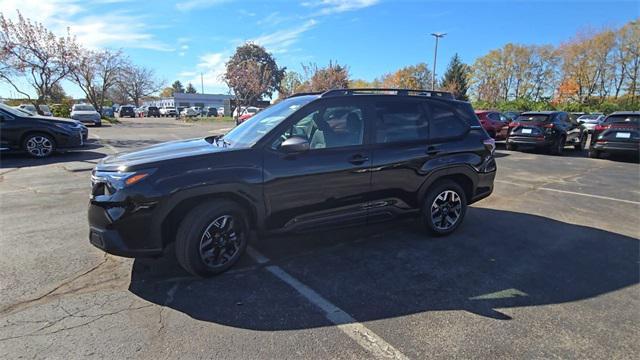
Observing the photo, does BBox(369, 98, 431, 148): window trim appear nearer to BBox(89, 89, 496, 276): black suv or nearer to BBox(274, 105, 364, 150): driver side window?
BBox(89, 89, 496, 276): black suv

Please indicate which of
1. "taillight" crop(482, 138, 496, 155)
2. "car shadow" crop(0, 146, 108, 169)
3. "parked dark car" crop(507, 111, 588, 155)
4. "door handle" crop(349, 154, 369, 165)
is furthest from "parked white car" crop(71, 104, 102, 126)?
"taillight" crop(482, 138, 496, 155)

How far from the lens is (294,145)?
3.69 metres

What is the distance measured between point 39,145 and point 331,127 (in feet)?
35.1

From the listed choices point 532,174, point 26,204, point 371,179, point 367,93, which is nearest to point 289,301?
point 371,179

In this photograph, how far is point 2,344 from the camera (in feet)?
8.80

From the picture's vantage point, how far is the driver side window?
4086 millimetres

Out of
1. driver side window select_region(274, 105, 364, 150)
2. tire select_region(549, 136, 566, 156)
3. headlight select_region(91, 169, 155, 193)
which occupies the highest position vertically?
driver side window select_region(274, 105, 364, 150)

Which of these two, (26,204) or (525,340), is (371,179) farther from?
(26,204)

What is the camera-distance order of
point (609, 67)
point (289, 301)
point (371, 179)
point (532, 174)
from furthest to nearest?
point (609, 67) → point (532, 174) → point (371, 179) → point (289, 301)

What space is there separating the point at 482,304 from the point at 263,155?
242cm

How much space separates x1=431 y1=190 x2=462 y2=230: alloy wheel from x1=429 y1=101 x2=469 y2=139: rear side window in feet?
2.51

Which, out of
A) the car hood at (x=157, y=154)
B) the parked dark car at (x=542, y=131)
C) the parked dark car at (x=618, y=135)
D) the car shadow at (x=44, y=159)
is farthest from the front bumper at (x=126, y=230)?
the parked dark car at (x=542, y=131)

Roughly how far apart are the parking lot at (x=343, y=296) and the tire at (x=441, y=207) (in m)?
0.15

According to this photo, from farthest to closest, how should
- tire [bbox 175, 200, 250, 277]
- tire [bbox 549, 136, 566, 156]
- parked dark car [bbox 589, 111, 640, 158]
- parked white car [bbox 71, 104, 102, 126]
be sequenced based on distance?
parked white car [bbox 71, 104, 102, 126]
tire [bbox 549, 136, 566, 156]
parked dark car [bbox 589, 111, 640, 158]
tire [bbox 175, 200, 250, 277]
